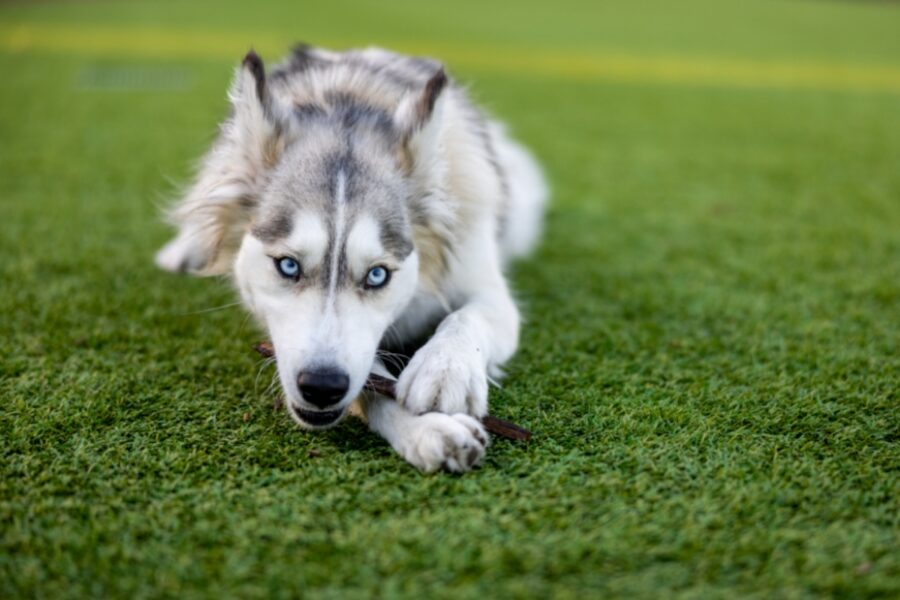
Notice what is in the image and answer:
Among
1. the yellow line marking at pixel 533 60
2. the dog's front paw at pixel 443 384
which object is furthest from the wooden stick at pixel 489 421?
the yellow line marking at pixel 533 60

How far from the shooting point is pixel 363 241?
2234 mm

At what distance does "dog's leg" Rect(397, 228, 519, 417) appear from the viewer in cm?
214

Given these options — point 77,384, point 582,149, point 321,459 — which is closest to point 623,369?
point 321,459

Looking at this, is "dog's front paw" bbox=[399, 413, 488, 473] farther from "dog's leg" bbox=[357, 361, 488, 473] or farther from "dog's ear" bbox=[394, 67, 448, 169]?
"dog's ear" bbox=[394, 67, 448, 169]

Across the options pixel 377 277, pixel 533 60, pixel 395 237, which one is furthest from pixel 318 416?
pixel 533 60

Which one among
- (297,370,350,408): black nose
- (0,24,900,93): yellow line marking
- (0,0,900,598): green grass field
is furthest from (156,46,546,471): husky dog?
(0,24,900,93): yellow line marking

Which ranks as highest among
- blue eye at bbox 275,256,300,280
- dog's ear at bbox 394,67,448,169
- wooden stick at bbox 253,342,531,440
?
dog's ear at bbox 394,67,448,169

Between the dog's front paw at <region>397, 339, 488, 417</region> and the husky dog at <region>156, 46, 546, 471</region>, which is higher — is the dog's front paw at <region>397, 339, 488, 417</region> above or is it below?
below

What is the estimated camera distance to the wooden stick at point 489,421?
6.98 feet

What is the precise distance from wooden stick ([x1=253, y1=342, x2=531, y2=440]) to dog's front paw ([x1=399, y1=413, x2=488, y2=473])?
11 centimetres

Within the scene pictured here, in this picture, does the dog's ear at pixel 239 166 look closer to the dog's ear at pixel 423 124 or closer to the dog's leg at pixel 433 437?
the dog's ear at pixel 423 124

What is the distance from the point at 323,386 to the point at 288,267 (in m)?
0.42

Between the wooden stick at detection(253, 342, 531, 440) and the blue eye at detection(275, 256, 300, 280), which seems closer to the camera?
the wooden stick at detection(253, 342, 531, 440)

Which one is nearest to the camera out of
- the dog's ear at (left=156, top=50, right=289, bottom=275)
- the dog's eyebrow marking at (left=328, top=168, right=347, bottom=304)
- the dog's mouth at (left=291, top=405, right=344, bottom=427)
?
the dog's mouth at (left=291, top=405, right=344, bottom=427)
